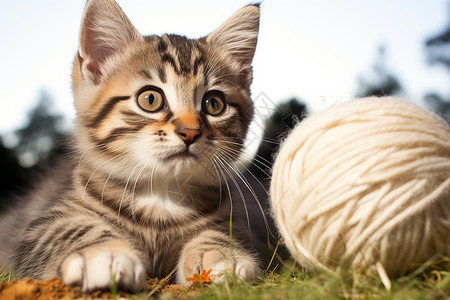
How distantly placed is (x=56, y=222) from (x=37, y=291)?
1.23 feet

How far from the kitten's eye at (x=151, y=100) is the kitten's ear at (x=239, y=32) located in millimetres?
454

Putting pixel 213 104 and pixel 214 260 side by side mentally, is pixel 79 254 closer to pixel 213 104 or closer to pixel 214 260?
pixel 214 260

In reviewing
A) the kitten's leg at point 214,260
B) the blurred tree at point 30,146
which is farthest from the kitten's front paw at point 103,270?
the blurred tree at point 30,146

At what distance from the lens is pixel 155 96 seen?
1.46 m

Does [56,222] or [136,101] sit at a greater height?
[136,101]

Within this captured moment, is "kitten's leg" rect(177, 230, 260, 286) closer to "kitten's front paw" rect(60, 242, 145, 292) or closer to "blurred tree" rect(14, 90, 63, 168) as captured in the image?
"kitten's front paw" rect(60, 242, 145, 292)

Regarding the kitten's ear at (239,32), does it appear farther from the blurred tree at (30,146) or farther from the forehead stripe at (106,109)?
the blurred tree at (30,146)

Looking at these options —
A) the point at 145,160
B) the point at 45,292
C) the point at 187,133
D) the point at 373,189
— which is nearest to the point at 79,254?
the point at 45,292

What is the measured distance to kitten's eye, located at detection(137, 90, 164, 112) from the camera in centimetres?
144

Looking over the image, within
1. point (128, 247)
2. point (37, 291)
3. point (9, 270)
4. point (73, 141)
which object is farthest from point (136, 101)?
point (9, 270)

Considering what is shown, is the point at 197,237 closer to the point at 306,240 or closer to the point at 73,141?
the point at 306,240

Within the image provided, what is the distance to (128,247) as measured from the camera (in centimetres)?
127

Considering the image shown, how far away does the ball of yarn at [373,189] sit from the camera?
3.71 feet

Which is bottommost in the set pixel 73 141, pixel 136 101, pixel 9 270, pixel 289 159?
pixel 9 270
